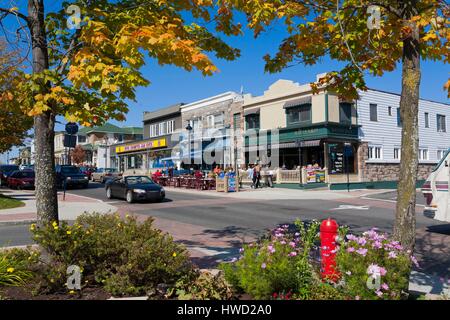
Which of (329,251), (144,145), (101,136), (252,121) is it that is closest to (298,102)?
(252,121)

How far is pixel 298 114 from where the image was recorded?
30859 millimetres

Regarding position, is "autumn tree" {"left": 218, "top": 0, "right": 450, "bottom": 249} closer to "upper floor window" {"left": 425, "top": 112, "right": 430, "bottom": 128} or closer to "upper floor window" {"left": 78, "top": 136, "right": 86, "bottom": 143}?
"upper floor window" {"left": 425, "top": 112, "right": 430, "bottom": 128}

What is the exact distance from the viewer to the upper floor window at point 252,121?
34.6m

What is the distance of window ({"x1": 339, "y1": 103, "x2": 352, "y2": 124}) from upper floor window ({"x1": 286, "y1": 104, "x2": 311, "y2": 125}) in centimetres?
240

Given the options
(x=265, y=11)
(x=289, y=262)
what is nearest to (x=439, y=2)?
(x=265, y=11)

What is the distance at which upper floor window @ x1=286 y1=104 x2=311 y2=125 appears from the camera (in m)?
29.9

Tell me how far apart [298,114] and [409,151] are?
2662cm

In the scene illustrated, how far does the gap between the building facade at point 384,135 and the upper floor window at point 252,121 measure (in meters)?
8.89

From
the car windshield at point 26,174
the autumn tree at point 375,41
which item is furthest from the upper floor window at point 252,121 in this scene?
the autumn tree at point 375,41

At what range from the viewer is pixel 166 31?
190 inches

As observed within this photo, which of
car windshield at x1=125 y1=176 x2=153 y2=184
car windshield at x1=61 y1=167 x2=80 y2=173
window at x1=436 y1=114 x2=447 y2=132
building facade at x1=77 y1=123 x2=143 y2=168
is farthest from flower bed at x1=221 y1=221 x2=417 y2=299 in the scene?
building facade at x1=77 y1=123 x2=143 y2=168

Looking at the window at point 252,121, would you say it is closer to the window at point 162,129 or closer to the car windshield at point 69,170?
the car windshield at point 69,170

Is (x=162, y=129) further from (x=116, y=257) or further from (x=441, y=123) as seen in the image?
(x=116, y=257)
